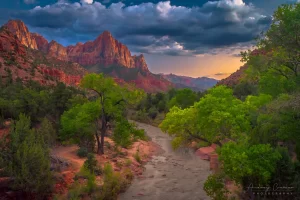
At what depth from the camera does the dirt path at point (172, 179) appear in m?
20.0

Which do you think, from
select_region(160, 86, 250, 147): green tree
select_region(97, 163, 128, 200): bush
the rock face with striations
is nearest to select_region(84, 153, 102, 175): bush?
select_region(97, 163, 128, 200): bush

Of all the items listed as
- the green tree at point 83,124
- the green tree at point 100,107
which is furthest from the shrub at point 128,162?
the green tree at point 83,124

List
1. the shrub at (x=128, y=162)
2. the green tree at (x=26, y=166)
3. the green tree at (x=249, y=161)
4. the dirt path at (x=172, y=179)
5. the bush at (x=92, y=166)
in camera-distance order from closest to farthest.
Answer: the green tree at (x=249, y=161)
the green tree at (x=26, y=166)
the dirt path at (x=172, y=179)
the bush at (x=92, y=166)
the shrub at (x=128, y=162)

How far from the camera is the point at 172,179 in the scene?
24.3m

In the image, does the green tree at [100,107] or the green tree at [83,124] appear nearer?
the green tree at [100,107]

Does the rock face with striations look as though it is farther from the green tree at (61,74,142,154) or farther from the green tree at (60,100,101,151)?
the green tree at (61,74,142,154)

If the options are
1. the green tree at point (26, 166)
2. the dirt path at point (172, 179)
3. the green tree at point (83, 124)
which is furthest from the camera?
the green tree at point (83, 124)

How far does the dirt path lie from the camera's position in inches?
786

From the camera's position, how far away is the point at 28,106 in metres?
32.1

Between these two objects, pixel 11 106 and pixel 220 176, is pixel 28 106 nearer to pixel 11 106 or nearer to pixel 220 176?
pixel 11 106

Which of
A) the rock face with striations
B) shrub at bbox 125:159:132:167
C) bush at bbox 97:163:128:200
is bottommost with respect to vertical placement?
shrub at bbox 125:159:132:167

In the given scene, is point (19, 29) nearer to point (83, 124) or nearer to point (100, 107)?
point (100, 107)

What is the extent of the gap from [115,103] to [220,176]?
1601 cm

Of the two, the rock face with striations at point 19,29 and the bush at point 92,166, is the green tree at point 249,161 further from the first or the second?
the rock face with striations at point 19,29
